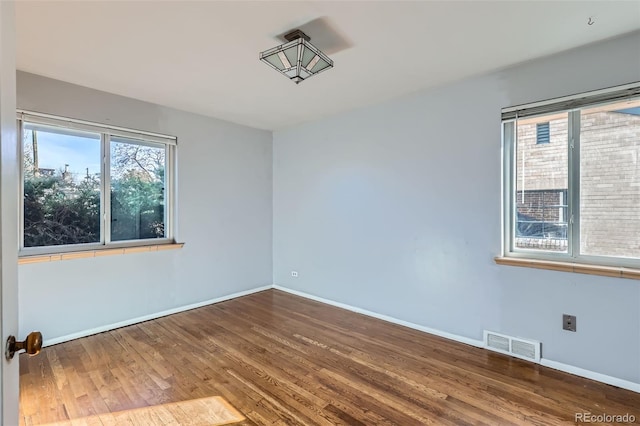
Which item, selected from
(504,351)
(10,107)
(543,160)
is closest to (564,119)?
(543,160)

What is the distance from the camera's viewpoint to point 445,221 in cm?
299

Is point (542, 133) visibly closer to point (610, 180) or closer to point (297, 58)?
point (610, 180)

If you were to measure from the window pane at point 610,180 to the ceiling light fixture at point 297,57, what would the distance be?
213cm

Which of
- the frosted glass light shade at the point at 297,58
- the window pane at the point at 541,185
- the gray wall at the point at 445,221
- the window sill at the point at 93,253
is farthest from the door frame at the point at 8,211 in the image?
the window pane at the point at 541,185

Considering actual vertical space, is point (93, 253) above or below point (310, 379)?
above

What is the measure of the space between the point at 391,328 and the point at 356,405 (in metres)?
1.34

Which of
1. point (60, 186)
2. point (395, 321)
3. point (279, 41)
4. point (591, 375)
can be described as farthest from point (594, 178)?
point (60, 186)

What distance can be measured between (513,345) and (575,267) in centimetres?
83

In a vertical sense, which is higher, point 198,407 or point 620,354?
point 620,354

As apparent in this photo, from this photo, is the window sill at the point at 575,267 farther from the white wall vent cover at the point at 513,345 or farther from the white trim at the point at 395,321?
the white trim at the point at 395,321

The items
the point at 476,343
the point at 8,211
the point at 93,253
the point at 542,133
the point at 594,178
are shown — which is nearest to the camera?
the point at 8,211

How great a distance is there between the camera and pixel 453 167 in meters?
2.92

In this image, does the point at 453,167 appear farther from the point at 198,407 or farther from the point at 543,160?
the point at 198,407

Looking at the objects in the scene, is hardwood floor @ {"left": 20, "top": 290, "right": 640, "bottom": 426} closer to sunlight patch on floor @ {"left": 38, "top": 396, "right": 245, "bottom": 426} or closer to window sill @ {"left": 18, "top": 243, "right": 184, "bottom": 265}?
sunlight patch on floor @ {"left": 38, "top": 396, "right": 245, "bottom": 426}
